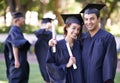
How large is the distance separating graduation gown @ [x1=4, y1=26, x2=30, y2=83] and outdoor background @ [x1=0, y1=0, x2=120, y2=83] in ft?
3.15

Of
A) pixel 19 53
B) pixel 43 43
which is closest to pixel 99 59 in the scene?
pixel 19 53

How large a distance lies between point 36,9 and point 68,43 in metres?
35.4

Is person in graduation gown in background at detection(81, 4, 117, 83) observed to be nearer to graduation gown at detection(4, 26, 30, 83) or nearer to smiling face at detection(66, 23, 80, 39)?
smiling face at detection(66, 23, 80, 39)

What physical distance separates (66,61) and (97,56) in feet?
1.25

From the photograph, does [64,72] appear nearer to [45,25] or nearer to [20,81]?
[20,81]

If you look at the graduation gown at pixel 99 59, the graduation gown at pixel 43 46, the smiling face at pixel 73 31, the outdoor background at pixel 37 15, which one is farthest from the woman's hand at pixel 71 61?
the graduation gown at pixel 43 46

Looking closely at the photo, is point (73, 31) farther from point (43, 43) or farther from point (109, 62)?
point (43, 43)

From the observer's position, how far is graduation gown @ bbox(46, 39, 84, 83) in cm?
470

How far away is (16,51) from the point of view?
721cm

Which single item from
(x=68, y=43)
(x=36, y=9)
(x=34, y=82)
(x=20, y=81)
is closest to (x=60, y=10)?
(x=36, y=9)

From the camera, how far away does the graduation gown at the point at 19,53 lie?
7.25 metres

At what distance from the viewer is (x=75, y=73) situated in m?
4.71

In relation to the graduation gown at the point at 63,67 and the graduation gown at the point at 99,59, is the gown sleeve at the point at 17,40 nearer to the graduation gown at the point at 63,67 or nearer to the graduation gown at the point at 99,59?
the graduation gown at the point at 63,67

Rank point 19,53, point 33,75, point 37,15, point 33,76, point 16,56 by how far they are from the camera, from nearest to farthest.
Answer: point 16,56 < point 19,53 < point 33,76 < point 33,75 < point 37,15
